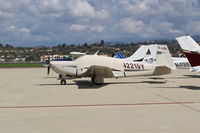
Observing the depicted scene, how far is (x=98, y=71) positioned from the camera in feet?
59.2

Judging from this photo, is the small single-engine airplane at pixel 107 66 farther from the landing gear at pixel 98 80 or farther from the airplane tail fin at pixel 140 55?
the airplane tail fin at pixel 140 55

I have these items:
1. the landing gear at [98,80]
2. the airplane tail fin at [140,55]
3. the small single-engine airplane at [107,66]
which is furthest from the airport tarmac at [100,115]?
the airplane tail fin at [140,55]

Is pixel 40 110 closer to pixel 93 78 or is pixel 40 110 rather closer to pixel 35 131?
pixel 35 131

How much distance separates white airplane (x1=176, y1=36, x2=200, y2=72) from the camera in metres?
15.6

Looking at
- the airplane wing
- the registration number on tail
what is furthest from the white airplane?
the airplane wing

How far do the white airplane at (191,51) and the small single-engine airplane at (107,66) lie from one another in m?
2.94

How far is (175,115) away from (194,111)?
1.02 metres

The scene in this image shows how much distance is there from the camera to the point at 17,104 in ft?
36.6

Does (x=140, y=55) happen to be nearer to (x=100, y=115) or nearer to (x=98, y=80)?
(x=98, y=80)

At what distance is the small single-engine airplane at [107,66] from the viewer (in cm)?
1825

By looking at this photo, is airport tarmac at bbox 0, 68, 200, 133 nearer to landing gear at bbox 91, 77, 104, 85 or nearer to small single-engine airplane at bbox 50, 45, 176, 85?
small single-engine airplane at bbox 50, 45, 176, 85

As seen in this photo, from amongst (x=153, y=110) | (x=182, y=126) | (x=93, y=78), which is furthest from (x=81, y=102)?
(x=93, y=78)

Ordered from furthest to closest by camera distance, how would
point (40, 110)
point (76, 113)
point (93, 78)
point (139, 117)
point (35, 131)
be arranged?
1. point (93, 78)
2. point (40, 110)
3. point (76, 113)
4. point (139, 117)
5. point (35, 131)

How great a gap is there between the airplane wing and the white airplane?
4.35 metres
